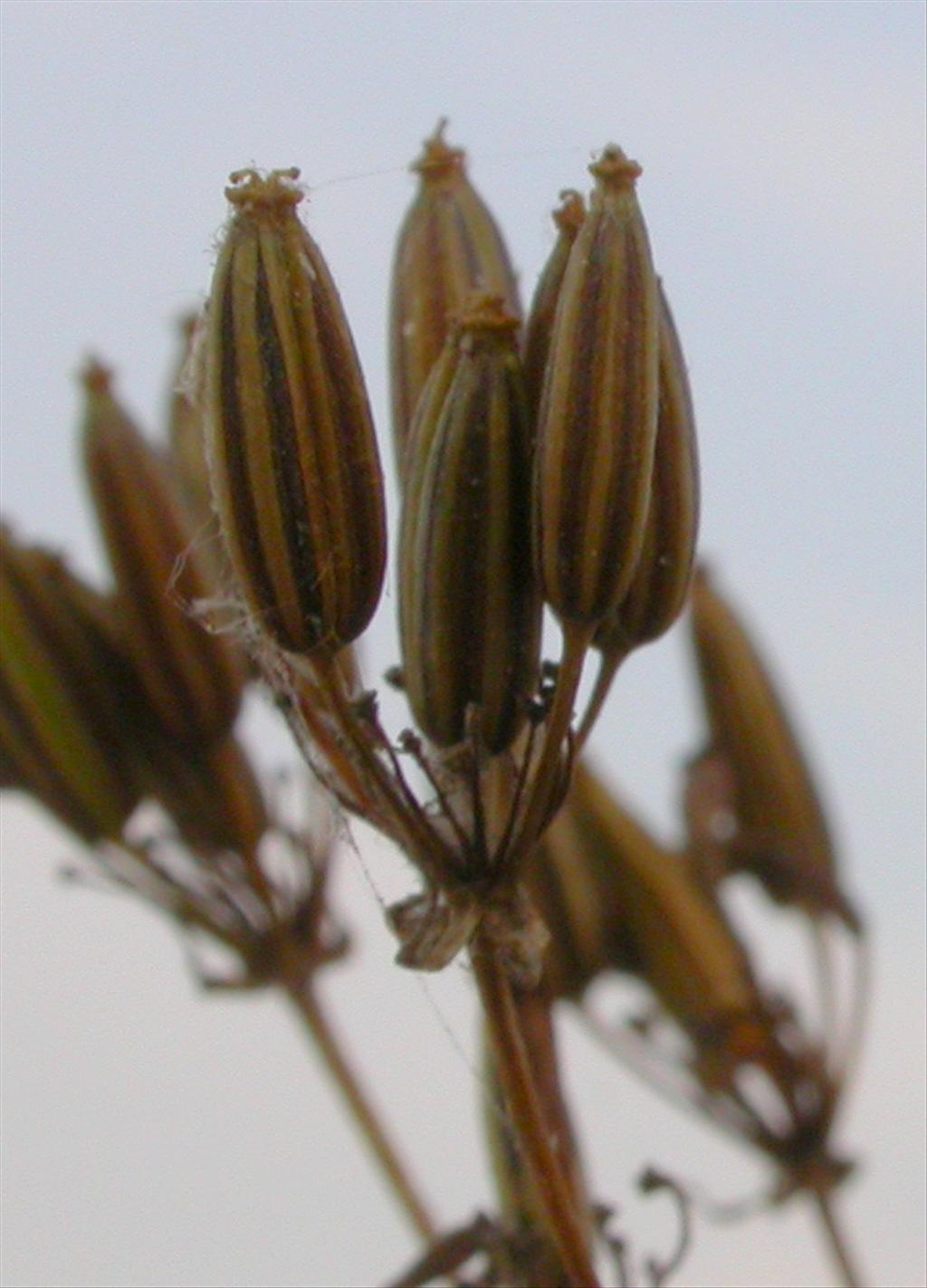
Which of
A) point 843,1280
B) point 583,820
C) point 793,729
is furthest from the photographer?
point 793,729

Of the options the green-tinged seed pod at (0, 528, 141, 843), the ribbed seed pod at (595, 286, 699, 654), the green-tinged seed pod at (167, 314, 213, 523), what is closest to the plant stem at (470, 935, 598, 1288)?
the ribbed seed pod at (595, 286, 699, 654)

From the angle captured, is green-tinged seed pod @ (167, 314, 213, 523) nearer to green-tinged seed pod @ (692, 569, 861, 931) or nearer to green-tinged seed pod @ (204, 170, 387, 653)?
green-tinged seed pod @ (692, 569, 861, 931)

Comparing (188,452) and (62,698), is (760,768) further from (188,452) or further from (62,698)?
(62,698)

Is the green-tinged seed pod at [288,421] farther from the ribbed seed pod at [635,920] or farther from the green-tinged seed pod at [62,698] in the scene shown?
the ribbed seed pod at [635,920]

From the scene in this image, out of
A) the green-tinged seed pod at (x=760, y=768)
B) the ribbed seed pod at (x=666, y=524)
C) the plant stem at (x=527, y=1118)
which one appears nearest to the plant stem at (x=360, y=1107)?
the green-tinged seed pod at (x=760, y=768)

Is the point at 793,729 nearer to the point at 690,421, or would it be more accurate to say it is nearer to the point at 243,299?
the point at 690,421

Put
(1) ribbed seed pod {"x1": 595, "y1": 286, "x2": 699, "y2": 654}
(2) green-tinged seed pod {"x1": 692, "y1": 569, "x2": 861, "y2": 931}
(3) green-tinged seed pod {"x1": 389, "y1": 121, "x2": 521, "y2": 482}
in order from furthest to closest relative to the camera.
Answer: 1. (2) green-tinged seed pod {"x1": 692, "y1": 569, "x2": 861, "y2": 931}
2. (3) green-tinged seed pod {"x1": 389, "y1": 121, "x2": 521, "y2": 482}
3. (1) ribbed seed pod {"x1": 595, "y1": 286, "x2": 699, "y2": 654}

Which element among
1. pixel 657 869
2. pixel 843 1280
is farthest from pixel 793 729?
pixel 843 1280

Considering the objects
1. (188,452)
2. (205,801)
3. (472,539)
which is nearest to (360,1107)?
(205,801)
